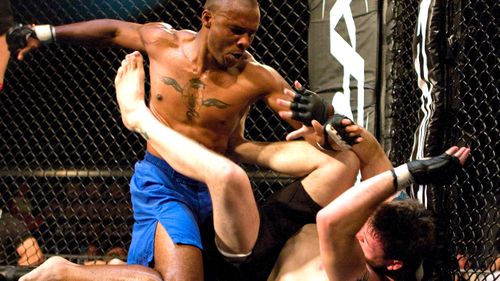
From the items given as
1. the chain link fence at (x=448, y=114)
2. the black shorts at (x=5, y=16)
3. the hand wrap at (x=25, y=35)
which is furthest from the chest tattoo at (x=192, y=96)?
the chain link fence at (x=448, y=114)

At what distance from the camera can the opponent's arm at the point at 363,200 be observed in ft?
5.80

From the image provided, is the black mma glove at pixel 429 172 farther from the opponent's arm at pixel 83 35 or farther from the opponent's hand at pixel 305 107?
the opponent's arm at pixel 83 35

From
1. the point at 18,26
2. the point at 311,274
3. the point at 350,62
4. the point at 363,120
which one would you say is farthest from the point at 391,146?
the point at 18,26

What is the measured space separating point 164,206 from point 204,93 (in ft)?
1.30

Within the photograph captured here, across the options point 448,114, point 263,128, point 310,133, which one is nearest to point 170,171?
point 310,133

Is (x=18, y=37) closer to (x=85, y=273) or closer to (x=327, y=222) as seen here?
(x=85, y=273)

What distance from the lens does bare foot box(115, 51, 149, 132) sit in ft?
6.65

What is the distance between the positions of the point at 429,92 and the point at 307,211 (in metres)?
0.60

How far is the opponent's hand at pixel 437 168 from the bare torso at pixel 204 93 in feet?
2.28

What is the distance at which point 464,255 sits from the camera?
2775mm

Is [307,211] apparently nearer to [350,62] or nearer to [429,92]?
[429,92]

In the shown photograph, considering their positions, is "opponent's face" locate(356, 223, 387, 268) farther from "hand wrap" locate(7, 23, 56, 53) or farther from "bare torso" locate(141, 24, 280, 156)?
"hand wrap" locate(7, 23, 56, 53)

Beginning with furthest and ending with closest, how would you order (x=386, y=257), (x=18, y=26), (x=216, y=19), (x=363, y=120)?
(x=363, y=120)
(x=18, y=26)
(x=216, y=19)
(x=386, y=257)

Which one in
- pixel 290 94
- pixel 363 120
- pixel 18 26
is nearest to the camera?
pixel 290 94
